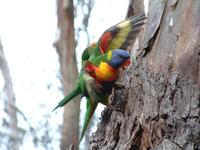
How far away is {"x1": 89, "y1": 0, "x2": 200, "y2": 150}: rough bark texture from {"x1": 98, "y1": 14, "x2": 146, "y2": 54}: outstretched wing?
249 mm

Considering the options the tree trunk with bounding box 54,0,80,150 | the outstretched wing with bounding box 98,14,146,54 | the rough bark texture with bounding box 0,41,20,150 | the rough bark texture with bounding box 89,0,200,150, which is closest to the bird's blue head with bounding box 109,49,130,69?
the rough bark texture with bounding box 89,0,200,150

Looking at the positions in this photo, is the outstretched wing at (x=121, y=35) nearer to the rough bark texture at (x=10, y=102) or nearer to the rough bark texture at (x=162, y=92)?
the rough bark texture at (x=162, y=92)

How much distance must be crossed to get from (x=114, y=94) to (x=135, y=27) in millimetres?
460

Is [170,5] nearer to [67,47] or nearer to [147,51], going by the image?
[147,51]

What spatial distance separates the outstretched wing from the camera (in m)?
2.18

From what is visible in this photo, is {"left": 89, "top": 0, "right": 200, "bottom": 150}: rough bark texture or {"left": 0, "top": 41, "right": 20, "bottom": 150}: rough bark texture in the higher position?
{"left": 89, "top": 0, "right": 200, "bottom": 150}: rough bark texture

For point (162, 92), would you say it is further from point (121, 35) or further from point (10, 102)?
point (10, 102)

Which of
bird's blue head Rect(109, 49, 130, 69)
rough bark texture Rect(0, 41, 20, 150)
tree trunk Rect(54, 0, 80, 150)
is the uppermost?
bird's blue head Rect(109, 49, 130, 69)

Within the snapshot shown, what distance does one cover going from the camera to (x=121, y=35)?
2.19 m

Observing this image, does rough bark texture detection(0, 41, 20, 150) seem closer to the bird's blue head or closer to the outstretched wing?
the outstretched wing

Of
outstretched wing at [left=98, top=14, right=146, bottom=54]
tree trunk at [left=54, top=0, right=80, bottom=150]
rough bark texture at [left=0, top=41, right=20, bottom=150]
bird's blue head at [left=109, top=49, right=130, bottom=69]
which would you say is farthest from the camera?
rough bark texture at [left=0, top=41, right=20, bottom=150]

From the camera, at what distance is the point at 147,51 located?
5.99 ft

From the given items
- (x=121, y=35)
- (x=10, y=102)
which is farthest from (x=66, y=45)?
(x=121, y=35)

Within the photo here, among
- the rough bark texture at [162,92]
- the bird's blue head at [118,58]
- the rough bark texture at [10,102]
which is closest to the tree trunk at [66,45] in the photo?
the rough bark texture at [10,102]
